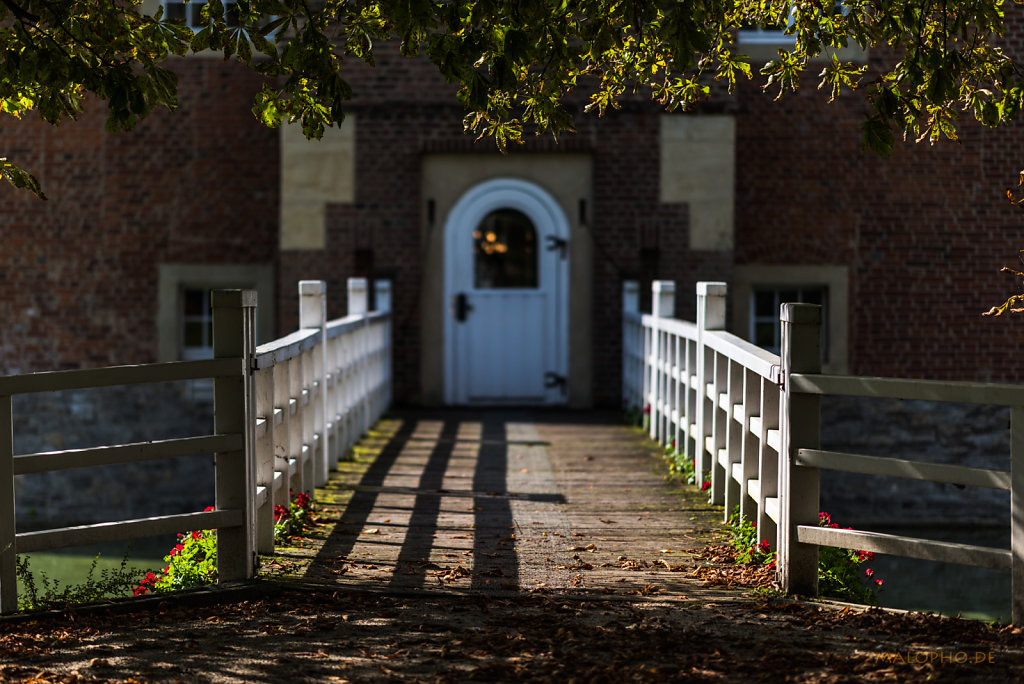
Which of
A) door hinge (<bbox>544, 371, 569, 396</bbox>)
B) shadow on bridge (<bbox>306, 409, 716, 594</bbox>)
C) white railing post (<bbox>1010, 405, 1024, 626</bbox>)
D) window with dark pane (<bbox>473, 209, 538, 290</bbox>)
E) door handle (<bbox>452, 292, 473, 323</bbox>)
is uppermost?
window with dark pane (<bbox>473, 209, 538, 290</bbox>)

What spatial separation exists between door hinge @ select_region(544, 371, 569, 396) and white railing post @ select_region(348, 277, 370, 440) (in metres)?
3.08

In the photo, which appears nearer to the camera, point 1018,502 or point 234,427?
point 1018,502

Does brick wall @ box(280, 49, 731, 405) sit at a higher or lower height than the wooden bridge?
higher

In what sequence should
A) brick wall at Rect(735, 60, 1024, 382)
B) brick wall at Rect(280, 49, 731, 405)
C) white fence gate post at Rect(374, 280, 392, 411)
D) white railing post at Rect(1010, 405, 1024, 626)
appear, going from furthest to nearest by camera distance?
brick wall at Rect(735, 60, 1024, 382) < brick wall at Rect(280, 49, 731, 405) < white fence gate post at Rect(374, 280, 392, 411) < white railing post at Rect(1010, 405, 1024, 626)

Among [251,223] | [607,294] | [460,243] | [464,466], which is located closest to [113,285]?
[251,223]

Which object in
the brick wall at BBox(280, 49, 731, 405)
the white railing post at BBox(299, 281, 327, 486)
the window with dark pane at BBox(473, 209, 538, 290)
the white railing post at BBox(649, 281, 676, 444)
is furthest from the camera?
the window with dark pane at BBox(473, 209, 538, 290)

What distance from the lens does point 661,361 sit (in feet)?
36.1

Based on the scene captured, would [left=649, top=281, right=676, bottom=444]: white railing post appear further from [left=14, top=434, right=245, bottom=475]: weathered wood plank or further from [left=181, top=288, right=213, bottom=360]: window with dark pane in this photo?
[left=181, top=288, right=213, bottom=360]: window with dark pane

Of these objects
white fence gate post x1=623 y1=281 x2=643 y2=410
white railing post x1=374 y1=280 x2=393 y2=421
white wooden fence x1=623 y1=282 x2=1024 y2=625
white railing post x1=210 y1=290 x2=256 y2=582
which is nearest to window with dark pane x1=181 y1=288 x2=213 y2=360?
white railing post x1=374 y1=280 x2=393 y2=421

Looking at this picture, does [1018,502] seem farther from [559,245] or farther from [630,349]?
[559,245]

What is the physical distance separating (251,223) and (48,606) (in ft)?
34.2

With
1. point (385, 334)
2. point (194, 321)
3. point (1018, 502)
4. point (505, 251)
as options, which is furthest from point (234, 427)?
point (194, 321)

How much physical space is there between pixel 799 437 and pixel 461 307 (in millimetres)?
9147

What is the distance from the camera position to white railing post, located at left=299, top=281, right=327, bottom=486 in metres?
8.93
